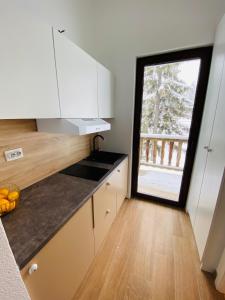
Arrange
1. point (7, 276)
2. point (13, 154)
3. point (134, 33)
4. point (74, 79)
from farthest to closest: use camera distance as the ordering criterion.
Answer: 1. point (134, 33)
2. point (74, 79)
3. point (13, 154)
4. point (7, 276)

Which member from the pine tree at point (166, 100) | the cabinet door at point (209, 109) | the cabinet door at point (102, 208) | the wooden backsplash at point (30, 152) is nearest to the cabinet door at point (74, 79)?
the wooden backsplash at point (30, 152)

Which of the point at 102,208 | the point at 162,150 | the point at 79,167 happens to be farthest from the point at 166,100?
the point at 102,208

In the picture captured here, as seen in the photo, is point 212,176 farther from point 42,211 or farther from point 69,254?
point 42,211

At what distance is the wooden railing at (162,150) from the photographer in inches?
110

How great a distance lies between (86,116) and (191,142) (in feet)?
4.69

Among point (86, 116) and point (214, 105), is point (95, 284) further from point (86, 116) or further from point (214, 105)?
point (214, 105)

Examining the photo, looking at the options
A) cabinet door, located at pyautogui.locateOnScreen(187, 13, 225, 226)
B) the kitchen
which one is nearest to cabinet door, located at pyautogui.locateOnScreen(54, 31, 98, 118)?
the kitchen

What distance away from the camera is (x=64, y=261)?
93 cm

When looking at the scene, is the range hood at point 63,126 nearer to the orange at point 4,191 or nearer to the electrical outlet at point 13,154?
the electrical outlet at point 13,154

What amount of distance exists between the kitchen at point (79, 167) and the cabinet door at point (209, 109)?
3 centimetres

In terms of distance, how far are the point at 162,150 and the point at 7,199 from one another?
2701 mm

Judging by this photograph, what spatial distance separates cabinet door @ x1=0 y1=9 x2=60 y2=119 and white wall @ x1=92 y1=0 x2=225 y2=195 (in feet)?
4.00

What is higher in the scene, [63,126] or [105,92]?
Result: [105,92]

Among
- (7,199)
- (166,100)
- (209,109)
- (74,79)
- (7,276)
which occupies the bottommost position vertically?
(7,199)
